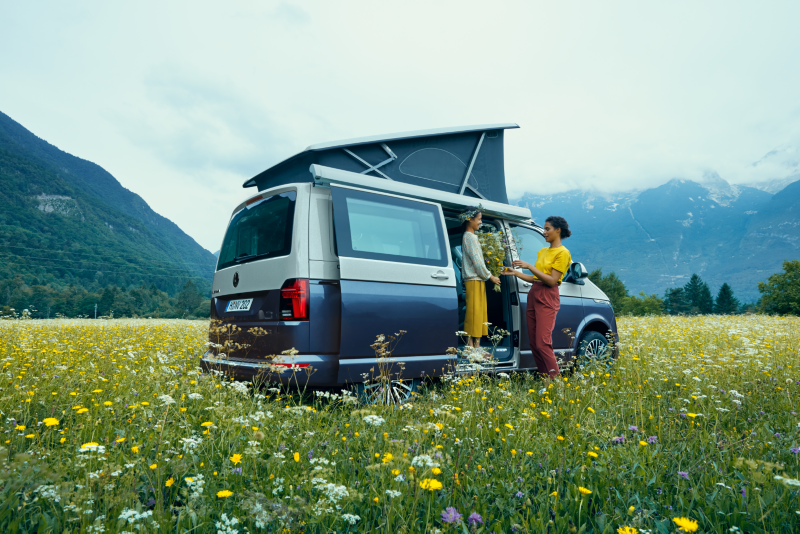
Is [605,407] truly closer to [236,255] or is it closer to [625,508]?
[625,508]

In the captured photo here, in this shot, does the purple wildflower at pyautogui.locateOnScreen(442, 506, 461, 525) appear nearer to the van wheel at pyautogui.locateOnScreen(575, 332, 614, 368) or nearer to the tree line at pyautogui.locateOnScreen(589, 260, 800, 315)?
the van wheel at pyautogui.locateOnScreen(575, 332, 614, 368)

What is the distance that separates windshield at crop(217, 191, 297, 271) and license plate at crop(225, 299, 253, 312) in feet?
1.20

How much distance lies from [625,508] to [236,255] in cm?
358

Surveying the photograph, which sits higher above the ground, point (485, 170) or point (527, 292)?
point (485, 170)

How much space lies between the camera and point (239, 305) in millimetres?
3748

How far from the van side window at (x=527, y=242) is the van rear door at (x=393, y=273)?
1.50 m

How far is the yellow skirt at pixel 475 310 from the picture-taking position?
182 inches

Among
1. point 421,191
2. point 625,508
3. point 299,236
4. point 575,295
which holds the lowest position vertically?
point 625,508

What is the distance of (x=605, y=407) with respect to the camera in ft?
11.8

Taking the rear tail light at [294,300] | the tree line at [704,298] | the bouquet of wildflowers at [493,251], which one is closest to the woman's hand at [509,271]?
the bouquet of wildflowers at [493,251]

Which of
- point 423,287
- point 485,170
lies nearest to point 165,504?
point 423,287

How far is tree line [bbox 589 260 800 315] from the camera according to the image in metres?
41.2

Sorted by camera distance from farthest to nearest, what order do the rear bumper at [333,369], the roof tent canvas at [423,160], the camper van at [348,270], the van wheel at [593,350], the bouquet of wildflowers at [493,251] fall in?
the van wheel at [593,350] < the bouquet of wildflowers at [493,251] < the roof tent canvas at [423,160] < the camper van at [348,270] < the rear bumper at [333,369]

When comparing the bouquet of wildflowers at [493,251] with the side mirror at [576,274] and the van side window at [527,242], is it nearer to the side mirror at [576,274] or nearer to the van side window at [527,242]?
the van side window at [527,242]
